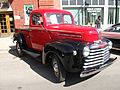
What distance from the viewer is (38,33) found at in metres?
7.98

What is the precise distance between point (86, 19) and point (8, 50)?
380 inches

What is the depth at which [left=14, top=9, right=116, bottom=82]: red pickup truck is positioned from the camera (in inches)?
228

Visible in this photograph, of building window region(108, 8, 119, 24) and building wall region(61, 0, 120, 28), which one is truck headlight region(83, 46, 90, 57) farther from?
building window region(108, 8, 119, 24)

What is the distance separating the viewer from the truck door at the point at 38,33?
765cm

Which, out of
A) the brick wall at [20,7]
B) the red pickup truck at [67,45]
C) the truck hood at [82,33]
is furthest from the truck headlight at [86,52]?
the brick wall at [20,7]

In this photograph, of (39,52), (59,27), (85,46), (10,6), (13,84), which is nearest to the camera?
(85,46)

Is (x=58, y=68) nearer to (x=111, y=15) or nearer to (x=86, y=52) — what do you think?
(x=86, y=52)

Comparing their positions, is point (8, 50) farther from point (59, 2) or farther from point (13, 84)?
point (59, 2)

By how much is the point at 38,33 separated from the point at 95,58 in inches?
108

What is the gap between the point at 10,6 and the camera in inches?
742

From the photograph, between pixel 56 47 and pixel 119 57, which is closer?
pixel 56 47

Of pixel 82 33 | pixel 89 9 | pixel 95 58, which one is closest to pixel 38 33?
pixel 82 33

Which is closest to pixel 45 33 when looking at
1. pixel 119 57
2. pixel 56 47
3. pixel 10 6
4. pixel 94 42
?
pixel 56 47

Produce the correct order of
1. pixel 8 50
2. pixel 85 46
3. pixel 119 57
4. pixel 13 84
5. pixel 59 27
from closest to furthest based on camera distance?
pixel 85 46
pixel 13 84
pixel 59 27
pixel 119 57
pixel 8 50
